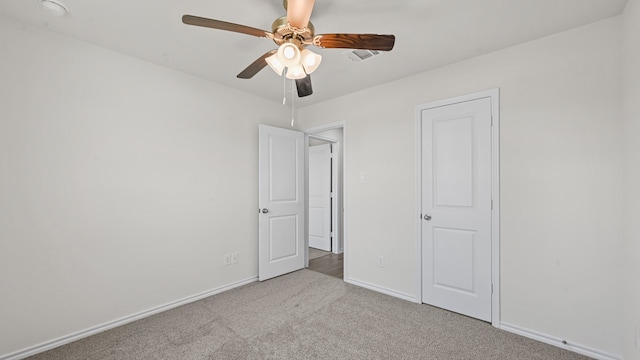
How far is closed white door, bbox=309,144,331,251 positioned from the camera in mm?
5039

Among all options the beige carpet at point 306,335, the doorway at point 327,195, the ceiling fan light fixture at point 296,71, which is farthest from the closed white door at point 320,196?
the ceiling fan light fixture at point 296,71

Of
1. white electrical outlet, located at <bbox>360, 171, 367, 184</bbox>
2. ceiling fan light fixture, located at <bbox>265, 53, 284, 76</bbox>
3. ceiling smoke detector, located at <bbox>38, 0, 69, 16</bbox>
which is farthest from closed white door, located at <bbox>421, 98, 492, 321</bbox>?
ceiling smoke detector, located at <bbox>38, 0, 69, 16</bbox>

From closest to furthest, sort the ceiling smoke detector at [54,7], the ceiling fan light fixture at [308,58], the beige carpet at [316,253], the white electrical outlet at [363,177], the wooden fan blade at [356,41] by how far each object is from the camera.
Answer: the wooden fan blade at [356,41]
the ceiling fan light fixture at [308,58]
the ceiling smoke detector at [54,7]
the white electrical outlet at [363,177]
the beige carpet at [316,253]

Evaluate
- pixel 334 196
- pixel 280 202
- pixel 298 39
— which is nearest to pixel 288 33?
pixel 298 39

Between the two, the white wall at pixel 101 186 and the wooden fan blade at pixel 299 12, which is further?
the white wall at pixel 101 186

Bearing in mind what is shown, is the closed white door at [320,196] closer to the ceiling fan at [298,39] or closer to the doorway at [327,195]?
the doorway at [327,195]

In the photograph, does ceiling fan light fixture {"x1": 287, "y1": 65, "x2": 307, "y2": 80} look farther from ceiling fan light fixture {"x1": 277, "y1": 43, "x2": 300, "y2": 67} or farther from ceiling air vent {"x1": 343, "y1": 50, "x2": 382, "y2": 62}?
ceiling air vent {"x1": 343, "y1": 50, "x2": 382, "y2": 62}

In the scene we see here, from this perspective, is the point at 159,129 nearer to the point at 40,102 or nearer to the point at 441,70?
the point at 40,102

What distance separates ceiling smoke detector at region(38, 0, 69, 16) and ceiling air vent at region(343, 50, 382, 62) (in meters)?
2.08

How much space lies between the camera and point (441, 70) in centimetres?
276

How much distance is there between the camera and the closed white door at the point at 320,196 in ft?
16.5

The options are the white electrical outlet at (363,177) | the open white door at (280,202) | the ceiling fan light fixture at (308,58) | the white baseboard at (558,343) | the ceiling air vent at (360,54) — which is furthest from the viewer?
the open white door at (280,202)

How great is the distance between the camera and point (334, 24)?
6.58 ft

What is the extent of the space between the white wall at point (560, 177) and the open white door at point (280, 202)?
6.39 feet
